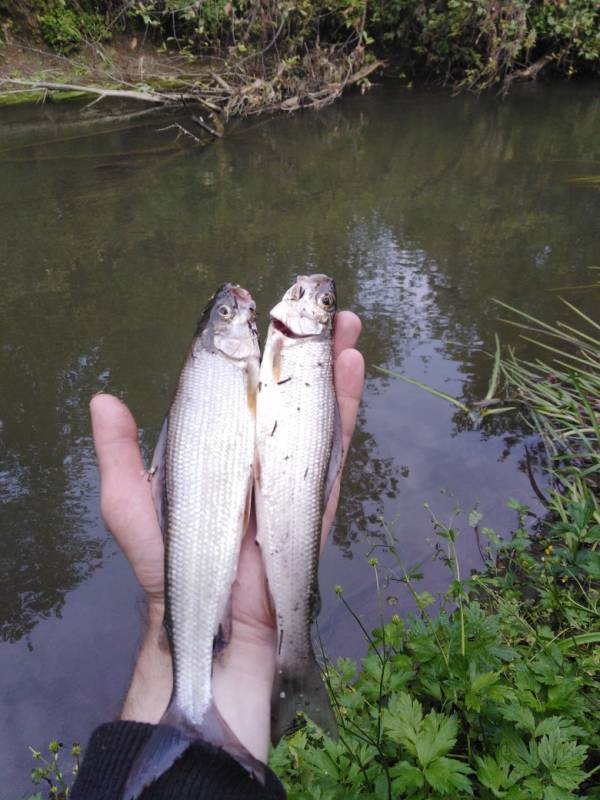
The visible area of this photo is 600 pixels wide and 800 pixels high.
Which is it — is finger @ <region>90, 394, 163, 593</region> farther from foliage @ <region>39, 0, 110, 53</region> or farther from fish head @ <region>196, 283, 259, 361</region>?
foliage @ <region>39, 0, 110, 53</region>

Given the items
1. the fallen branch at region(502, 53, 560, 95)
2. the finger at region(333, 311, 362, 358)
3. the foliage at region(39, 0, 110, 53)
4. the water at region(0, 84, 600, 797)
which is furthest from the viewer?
the fallen branch at region(502, 53, 560, 95)

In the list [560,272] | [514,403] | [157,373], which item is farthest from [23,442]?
[560,272]

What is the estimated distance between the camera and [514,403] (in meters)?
5.09

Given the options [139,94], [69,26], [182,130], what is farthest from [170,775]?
[69,26]

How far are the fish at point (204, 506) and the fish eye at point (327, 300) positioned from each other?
1.03 feet

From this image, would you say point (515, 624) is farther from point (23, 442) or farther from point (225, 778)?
point (23, 442)

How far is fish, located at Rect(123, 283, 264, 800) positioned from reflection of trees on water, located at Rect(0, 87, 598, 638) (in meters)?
1.75

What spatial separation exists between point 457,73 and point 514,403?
1556 cm

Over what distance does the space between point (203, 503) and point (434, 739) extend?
1.10m

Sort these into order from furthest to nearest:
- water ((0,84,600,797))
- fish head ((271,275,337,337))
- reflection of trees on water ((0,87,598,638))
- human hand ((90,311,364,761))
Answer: reflection of trees on water ((0,87,598,638)) < water ((0,84,600,797)) < fish head ((271,275,337,337)) < human hand ((90,311,364,761))

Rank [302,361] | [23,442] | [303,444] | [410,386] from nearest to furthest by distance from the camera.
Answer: [303,444] < [302,361] < [23,442] < [410,386]

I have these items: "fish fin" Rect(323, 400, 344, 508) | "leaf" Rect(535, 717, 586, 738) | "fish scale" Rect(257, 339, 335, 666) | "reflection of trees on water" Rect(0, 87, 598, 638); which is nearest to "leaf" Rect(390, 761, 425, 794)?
"leaf" Rect(535, 717, 586, 738)

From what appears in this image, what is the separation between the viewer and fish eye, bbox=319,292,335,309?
283 cm

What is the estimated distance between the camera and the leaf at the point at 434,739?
1.86 m
